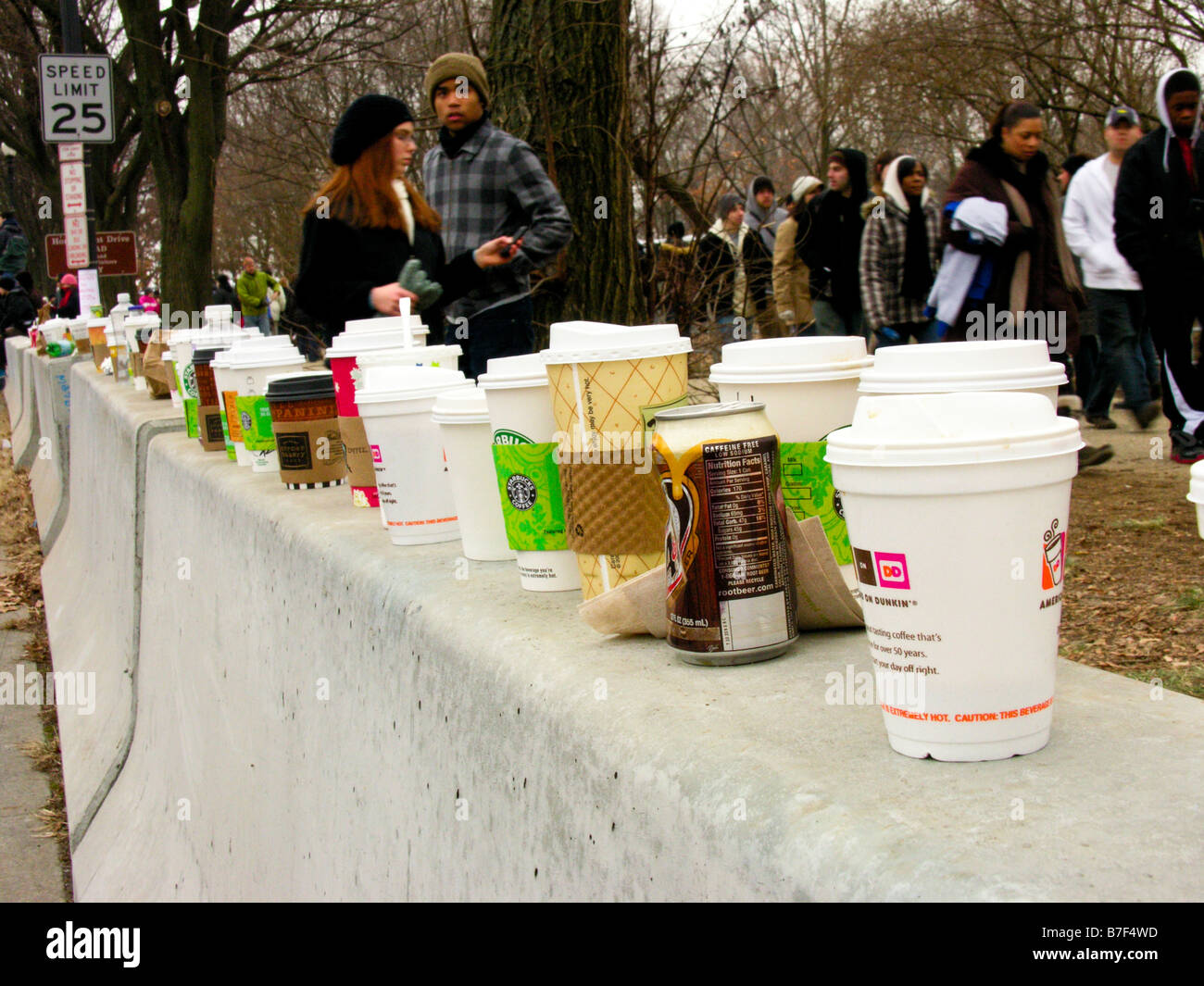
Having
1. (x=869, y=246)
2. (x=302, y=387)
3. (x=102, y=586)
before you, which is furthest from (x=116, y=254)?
(x=302, y=387)

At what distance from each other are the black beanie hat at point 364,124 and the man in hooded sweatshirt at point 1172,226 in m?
4.18

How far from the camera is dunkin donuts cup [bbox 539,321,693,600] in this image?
2.19m

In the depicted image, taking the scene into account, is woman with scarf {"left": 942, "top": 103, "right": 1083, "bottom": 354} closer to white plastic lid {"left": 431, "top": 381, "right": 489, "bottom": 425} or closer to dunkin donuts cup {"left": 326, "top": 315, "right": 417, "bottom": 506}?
dunkin donuts cup {"left": 326, "top": 315, "right": 417, "bottom": 506}

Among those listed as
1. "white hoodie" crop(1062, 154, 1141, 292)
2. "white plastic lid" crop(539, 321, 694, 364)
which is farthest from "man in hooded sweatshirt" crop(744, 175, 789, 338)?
"white plastic lid" crop(539, 321, 694, 364)

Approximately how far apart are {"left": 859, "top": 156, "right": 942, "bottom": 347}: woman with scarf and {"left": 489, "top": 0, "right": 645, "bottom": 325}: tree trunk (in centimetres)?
205

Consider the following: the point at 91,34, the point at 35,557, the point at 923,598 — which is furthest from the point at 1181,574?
the point at 91,34

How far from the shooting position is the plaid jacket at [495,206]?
17.7 feet

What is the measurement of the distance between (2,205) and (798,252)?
4130 centimetres

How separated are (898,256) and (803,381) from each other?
240 inches

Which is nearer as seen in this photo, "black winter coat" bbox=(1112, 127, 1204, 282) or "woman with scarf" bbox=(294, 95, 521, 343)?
"woman with scarf" bbox=(294, 95, 521, 343)

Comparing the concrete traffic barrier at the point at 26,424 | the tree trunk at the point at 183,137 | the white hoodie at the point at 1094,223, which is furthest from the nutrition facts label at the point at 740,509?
the tree trunk at the point at 183,137

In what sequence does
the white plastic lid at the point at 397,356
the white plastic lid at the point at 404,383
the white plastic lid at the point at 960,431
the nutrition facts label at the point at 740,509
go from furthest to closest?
1. the white plastic lid at the point at 397,356
2. the white plastic lid at the point at 404,383
3. the nutrition facts label at the point at 740,509
4. the white plastic lid at the point at 960,431

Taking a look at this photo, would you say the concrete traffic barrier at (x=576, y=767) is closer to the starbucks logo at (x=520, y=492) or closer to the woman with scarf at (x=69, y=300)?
the starbucks logo at (x=520, y=492)
